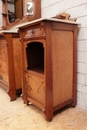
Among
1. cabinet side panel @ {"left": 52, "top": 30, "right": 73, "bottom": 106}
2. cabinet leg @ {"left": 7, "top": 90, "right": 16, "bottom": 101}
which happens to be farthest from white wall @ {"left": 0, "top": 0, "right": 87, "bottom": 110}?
cabinet leg @ {"left": 7, "top": 90, "right": 16, "bottom": 101}

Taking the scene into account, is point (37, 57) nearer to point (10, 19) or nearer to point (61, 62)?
point (61, 62)

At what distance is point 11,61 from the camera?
168 centimetres

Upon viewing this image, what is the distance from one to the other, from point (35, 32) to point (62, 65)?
42 centimetres

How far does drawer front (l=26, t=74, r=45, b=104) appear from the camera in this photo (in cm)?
129

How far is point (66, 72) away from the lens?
1365mm

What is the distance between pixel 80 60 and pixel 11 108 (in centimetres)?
98

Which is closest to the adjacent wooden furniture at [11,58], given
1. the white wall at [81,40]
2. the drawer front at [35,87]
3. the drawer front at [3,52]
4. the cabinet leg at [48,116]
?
the drawer front at [3,52]

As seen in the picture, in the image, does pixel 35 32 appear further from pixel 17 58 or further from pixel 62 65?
pixel 17 58

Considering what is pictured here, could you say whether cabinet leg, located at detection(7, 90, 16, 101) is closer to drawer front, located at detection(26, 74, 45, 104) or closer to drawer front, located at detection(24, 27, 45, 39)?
drawer front, located at detection(26, 74, 45, 104)

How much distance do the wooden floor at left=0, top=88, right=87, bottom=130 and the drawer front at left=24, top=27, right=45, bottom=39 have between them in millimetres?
831

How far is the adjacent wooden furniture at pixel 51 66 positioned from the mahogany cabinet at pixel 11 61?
0.24m

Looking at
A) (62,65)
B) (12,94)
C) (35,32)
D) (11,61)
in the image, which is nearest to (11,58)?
(11,61)

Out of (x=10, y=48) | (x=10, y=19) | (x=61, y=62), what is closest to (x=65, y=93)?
(x=61, y=62)

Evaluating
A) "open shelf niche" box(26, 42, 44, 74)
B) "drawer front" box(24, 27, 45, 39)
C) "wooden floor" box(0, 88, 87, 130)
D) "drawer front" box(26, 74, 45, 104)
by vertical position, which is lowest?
"wooden floor" box(0, 88, 87, 130)
